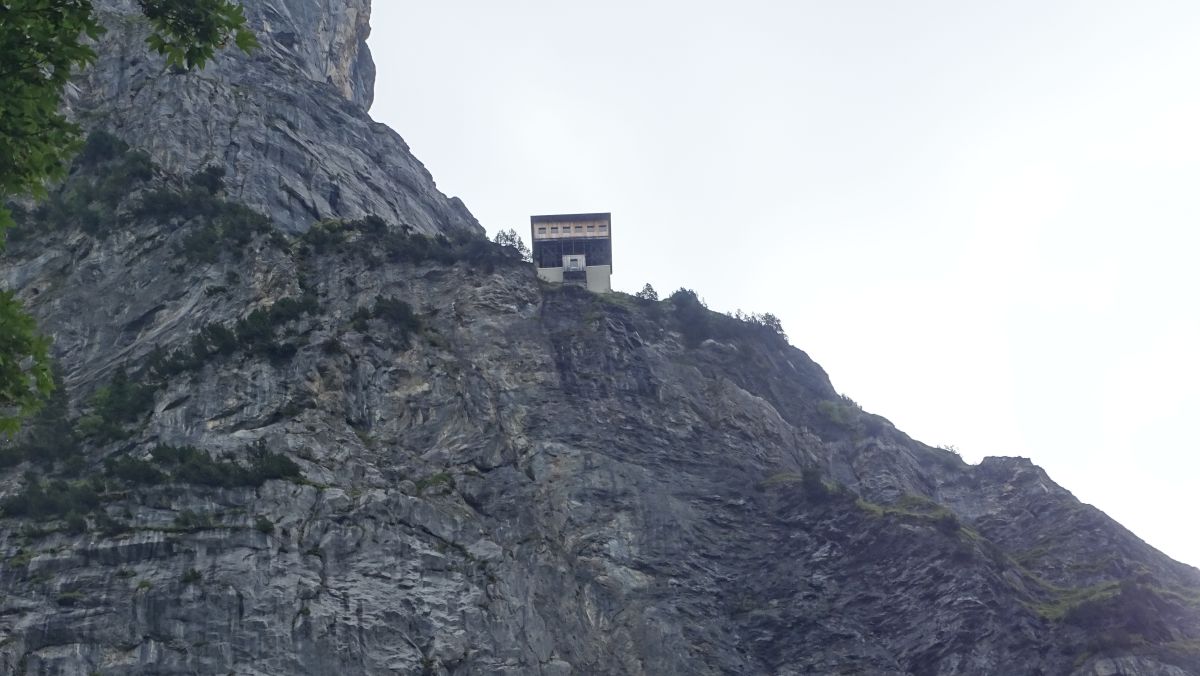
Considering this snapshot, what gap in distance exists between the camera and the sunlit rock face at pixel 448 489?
49.2 metres

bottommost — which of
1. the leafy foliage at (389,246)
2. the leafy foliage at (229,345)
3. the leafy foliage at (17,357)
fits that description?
the leafy foliage at (17,357)

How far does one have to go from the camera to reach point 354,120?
9788 cm

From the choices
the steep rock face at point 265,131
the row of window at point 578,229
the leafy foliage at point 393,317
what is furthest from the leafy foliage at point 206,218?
the row of window at point 578,229

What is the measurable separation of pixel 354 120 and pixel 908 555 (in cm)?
5605

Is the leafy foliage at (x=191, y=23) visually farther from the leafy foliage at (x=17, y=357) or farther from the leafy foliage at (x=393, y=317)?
the leafy foliage at (x=393, y=317)

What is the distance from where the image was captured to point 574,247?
94438mm

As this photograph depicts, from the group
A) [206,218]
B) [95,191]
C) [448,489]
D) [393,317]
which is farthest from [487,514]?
[95,191]

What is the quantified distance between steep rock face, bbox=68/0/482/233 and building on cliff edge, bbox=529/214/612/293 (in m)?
6.81

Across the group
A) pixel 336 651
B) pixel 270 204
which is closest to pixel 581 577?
pixel 336 651

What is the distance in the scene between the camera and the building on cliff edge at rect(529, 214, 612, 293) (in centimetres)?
9250

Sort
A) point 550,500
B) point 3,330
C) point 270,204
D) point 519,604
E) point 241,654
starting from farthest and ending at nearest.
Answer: point 270,204, point 550,500, point 519,604, point 241,654, point 3,330

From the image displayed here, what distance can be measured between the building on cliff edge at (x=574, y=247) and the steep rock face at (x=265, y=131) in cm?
681

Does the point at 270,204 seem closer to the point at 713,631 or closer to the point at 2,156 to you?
the point at 713,631

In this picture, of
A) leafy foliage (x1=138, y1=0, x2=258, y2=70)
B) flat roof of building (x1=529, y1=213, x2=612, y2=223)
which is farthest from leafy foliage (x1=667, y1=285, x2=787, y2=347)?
leafy foliage (x1=138, y1=0, x2=258, y2=70)
